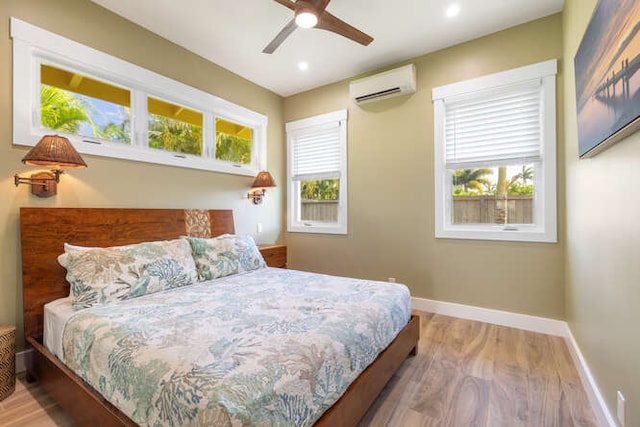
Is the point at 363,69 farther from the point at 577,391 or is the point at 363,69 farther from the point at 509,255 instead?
the point at 577,391

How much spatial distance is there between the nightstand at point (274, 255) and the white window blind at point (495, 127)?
88.5 inches

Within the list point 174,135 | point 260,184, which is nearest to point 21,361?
point 174,135

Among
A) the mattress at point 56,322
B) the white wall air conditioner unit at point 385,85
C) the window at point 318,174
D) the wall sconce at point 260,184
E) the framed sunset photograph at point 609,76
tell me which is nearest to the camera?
the framed sunset photograph at point 609,76

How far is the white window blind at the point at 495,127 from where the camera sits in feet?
9.30

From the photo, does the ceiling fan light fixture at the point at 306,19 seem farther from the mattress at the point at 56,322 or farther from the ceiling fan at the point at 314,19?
the mattress at the point at 56,322

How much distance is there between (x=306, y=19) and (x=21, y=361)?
322 cm

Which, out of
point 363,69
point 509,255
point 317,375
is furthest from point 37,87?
point 509,255

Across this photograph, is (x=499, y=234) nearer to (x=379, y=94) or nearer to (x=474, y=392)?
(x=474, y=392)

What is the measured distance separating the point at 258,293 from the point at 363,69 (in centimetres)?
303

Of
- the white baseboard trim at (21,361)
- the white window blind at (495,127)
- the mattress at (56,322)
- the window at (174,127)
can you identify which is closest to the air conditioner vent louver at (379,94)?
the white window blind at (495,127)

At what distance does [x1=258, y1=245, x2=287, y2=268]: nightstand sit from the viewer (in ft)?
11.7

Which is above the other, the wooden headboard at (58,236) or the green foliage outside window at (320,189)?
the green foliage outside window at (320,189)

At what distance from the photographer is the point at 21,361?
2.13m

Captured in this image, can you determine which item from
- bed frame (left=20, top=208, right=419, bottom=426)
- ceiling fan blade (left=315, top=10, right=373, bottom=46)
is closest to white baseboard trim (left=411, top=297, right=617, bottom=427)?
bed frame (left=20, top=208, right=419, bottom=426)
